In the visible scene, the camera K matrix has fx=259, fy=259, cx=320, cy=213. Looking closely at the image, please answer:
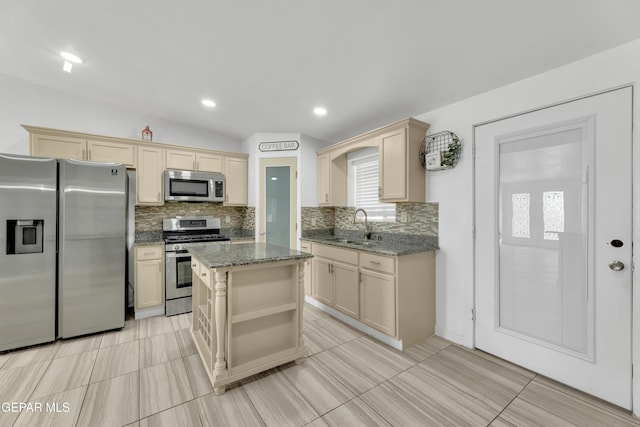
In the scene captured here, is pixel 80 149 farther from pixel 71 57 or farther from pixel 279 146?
pixel 279 146

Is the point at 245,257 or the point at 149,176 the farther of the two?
the point at 149,176

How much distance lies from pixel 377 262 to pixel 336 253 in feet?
2.11

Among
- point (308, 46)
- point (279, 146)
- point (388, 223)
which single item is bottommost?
point (388, 223)

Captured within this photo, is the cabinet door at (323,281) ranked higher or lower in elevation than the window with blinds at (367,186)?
lower

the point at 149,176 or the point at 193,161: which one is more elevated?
the point at 193,161

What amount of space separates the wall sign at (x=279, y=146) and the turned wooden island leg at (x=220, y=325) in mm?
2568

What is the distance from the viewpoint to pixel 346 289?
298 centimetres

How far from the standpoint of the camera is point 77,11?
76.2 inches

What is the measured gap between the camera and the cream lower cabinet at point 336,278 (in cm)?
288

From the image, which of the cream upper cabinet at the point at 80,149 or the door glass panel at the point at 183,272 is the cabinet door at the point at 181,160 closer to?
the cream upper cabinet at the point at 80,149

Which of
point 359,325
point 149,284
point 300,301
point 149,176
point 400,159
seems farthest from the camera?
point 149,176

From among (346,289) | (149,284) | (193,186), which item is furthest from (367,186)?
(149,284)

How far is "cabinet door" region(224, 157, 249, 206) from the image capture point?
409cm

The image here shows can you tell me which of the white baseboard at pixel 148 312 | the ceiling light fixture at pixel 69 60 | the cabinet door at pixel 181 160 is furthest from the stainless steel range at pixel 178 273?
the ceiling light fixture at pixel 69 60
